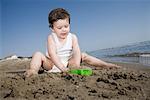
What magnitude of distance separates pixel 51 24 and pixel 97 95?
1.93m

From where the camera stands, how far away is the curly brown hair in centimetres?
354

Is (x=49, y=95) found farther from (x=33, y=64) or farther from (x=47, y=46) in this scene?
(x=47, y=46)

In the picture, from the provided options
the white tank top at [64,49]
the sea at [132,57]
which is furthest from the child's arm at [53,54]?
the sea at [132,57]

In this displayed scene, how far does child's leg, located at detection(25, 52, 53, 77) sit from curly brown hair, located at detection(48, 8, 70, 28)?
504mm

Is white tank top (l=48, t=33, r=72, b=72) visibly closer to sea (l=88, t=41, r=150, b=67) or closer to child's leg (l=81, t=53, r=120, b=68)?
child's leg (l=81, t=53, r=120, b=68)

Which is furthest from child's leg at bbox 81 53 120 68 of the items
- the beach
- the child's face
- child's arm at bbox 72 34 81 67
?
the beach

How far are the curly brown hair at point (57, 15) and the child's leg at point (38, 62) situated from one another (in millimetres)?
504

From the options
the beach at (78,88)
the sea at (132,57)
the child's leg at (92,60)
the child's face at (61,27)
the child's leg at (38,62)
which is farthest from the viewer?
the sea at (132,57)

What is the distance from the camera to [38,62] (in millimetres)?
3383

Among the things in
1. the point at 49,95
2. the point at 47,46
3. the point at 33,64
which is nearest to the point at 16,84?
the point at 49,95

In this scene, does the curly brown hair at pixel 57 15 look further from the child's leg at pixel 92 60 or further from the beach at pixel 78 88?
the beach at pixel 78 88

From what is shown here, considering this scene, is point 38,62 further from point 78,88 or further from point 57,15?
point 78,88

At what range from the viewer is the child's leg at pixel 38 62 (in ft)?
10.8

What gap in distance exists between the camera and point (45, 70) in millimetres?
3684
